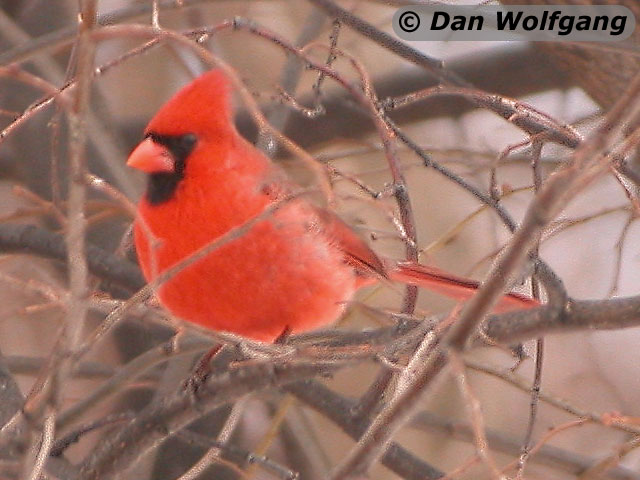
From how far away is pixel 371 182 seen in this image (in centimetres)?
368

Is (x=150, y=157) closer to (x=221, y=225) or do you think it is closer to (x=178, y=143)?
(x=178, y=143)

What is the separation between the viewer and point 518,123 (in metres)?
2.00

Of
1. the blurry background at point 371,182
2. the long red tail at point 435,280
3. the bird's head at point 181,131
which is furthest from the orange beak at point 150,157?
the long red tail at point 435,280

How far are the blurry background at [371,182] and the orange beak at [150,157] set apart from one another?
309 mm

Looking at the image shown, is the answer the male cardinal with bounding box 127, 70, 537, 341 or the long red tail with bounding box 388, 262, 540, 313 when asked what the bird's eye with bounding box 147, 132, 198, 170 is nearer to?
the male cardinal with bounding box 127, 70, 537, 341

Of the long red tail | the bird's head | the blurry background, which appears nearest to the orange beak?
the bird's head

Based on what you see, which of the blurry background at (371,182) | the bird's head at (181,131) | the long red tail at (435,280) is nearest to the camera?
the bird's head at (181,131)

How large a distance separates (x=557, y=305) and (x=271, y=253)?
28.8 inches

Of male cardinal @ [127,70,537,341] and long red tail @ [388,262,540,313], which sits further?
long red tail @ [388,262,540,313]

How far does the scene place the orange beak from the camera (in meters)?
2.12

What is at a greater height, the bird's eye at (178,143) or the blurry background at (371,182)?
the blurry background at (371,182)

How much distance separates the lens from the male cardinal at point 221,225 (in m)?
2.10

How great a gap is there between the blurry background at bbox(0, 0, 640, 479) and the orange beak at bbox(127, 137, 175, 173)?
0.31m

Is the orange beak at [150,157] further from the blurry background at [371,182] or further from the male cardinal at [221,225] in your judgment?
the blurry background at [371,182]
